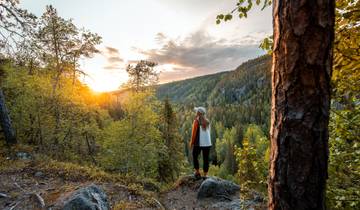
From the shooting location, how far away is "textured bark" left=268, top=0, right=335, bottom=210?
1.78m

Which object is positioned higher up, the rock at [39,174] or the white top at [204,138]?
the white top at [204,138]

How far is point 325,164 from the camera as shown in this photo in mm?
1872

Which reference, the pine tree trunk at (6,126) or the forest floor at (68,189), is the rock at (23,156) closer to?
the forest floor at (68,189)

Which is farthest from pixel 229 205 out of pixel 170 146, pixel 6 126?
pixel 170 146

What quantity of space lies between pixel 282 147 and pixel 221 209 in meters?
5.12

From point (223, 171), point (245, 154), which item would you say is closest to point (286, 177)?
point (245, 154)

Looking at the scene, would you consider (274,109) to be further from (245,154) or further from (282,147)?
(245,154)

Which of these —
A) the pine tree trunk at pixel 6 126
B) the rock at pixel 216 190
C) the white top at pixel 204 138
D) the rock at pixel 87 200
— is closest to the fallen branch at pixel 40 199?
the rock at pixel 87 200

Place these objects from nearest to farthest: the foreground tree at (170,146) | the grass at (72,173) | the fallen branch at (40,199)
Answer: the fallen branch at (40,199), the grass at (72,173), the foreground tree at (170,146)

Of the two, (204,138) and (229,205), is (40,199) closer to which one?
(204,138)

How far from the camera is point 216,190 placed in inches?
284

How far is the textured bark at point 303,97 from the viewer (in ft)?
5.85

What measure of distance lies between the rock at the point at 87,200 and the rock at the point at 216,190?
2.92 meters

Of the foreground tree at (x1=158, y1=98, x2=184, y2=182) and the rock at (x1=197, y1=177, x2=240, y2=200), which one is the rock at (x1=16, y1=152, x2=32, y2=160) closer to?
the rock at (x1=197, y1=177, x2=240, y2=200)
